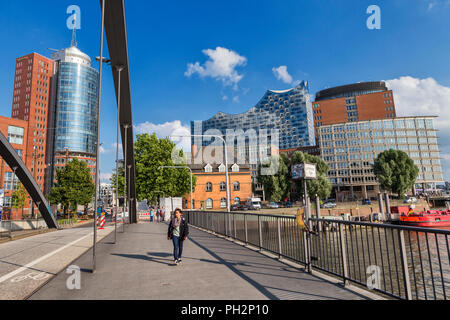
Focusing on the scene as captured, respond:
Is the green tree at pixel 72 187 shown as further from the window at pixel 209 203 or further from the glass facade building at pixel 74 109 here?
the glass facade building at pixel 74 109

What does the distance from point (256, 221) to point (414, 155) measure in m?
96.4

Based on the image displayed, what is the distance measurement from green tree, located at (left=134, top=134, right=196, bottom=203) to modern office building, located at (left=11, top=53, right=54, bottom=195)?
81.0 m

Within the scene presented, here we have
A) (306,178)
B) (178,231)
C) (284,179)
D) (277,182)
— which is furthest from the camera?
(284,179)

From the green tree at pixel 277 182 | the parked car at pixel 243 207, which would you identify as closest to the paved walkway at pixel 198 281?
the green tree at pixel 277 182

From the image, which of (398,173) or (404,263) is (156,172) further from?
(398,173)

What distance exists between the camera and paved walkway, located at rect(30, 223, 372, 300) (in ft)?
15.7

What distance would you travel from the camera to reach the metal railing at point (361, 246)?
4.04 metres

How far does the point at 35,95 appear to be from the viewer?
348ft

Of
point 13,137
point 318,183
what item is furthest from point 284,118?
point 13,137

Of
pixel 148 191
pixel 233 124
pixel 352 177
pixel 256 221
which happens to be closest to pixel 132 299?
pixel 256 221

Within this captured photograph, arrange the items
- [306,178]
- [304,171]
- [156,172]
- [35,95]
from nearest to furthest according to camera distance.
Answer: [304,171] → [306,178] → [156,172] → [35,95]

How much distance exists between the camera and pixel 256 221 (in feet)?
31.7

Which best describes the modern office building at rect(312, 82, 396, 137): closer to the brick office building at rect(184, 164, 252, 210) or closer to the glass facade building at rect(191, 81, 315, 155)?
the glass facade building at rect(191, 81, 315, 155)

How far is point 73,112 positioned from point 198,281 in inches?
4570
